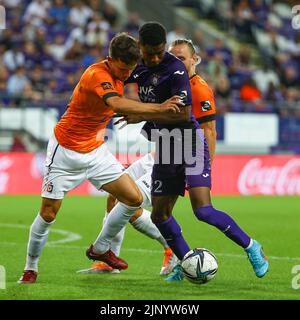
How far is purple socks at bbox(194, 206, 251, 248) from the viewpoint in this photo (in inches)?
300

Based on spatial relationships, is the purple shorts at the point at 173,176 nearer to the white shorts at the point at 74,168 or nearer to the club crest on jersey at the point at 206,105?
the white shorts at the point at 74,168

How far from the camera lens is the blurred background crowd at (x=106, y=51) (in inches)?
786

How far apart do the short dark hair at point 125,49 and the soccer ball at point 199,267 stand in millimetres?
1812

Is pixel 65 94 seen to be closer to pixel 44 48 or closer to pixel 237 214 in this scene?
pixel 44 48

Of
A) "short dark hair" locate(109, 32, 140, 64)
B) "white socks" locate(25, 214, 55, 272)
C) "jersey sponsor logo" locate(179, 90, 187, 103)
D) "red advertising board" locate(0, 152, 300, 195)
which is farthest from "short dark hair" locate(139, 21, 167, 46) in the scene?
"red advertising board" locate(0, 152, 300, 195)

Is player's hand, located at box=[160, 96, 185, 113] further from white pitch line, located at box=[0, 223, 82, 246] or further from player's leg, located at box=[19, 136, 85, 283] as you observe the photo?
white pitch line, located at box=[0, 223, 82, 246]

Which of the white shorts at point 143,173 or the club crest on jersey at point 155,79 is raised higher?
the club crest on jersey at point 155,79

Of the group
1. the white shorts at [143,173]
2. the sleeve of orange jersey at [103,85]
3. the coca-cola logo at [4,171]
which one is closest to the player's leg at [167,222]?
the white shorts at [143,173]

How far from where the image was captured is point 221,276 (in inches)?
329

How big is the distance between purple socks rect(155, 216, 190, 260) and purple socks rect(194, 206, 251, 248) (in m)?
0.39

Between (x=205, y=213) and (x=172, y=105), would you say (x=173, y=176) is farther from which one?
(x=172, y=105)
